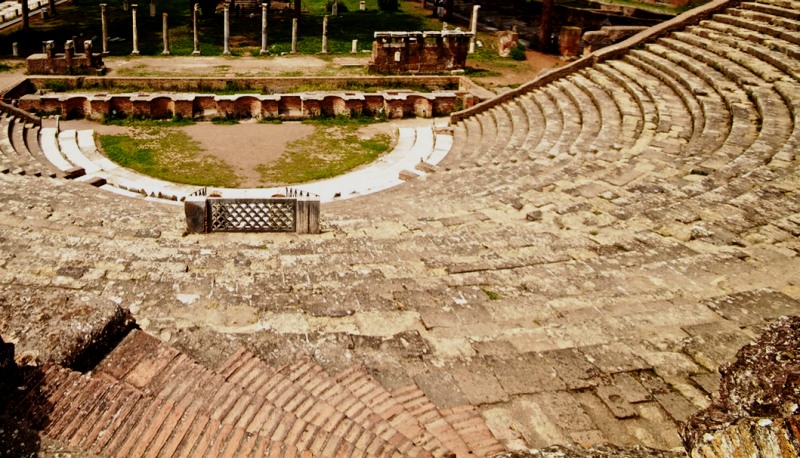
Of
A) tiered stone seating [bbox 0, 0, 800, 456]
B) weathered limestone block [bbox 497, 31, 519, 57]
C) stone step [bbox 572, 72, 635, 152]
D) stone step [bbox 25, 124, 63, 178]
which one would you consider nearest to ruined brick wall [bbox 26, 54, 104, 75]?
stone step [bbox 25, 124, 63, 178]

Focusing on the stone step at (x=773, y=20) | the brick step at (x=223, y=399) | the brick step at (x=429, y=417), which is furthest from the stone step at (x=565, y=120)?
the brick step at (x=223, y=399)

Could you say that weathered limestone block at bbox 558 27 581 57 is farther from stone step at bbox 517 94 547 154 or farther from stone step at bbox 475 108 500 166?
stone step at bbox 475 108 500 166

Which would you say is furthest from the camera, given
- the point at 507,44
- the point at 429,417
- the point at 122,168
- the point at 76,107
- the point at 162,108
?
the point at 507,44

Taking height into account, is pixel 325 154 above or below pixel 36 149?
above

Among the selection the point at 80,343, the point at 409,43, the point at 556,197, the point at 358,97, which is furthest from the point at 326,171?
the point at 80,343

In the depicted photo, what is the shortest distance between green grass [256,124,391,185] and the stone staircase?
11180mm

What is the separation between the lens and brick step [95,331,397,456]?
14.8 feet

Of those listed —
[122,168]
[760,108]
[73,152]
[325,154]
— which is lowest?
[122,168]

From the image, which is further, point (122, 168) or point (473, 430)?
point (122, 168)

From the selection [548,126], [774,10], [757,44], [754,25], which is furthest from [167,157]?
[774,10]

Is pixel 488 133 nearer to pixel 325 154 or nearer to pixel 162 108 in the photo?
pixel 325 154

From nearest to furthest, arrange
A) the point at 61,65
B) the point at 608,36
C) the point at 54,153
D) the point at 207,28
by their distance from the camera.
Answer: the point at 54,153 → the point at 608,36 → the point at 61,65 → the point at 207,28

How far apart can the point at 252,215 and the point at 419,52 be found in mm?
16028

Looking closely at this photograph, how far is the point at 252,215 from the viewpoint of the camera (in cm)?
977
